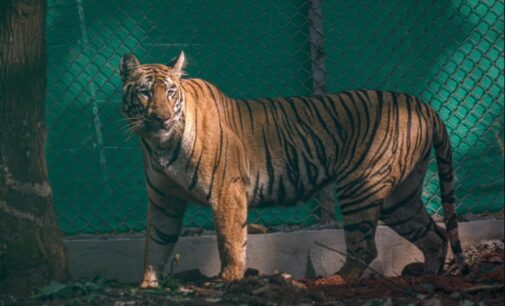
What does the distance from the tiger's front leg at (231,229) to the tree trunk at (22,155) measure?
3.43 feet

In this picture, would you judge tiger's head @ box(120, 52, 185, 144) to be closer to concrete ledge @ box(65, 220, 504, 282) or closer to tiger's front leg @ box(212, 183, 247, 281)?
tiger's front leg @ box(212, 183, 247, 281)

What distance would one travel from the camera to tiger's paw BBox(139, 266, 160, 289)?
20.5 feet

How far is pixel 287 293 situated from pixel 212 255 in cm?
134

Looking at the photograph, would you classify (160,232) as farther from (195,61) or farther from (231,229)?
(195,61)

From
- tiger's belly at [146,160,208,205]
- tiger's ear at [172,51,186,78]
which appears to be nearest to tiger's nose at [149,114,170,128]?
tiger's belly at [146,160,208,205]

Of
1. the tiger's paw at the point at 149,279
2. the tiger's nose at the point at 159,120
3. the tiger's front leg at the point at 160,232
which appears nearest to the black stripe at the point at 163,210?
the tiger's front leg at the point at 160,232

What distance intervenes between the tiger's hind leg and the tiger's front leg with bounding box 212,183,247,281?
1178 millimetres

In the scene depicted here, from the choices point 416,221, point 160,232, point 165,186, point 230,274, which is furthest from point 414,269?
point 165,186

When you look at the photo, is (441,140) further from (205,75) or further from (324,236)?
(205,75)

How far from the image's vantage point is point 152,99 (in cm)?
599

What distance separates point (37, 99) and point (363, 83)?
2.56 metres

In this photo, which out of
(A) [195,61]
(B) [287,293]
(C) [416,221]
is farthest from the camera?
(A) [195,61]

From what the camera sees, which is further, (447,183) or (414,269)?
(414,269)

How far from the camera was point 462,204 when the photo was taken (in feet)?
24.9
